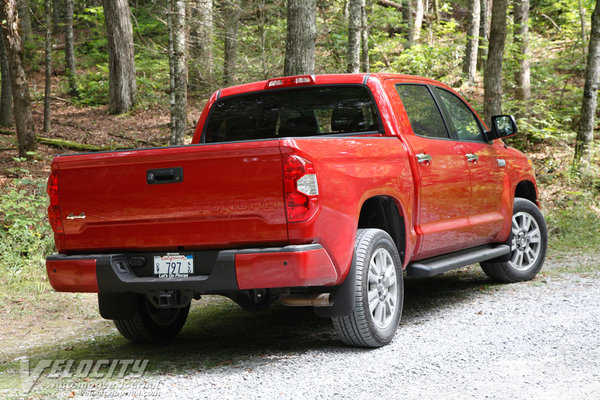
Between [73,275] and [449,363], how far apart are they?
2.55m

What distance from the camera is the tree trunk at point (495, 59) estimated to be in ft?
38.4

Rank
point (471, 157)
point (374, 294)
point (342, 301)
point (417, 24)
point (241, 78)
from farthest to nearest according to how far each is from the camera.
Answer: point (417, 24) → point (241, 78) → point (471, 157) → point (374, 294) → point (342, 301)

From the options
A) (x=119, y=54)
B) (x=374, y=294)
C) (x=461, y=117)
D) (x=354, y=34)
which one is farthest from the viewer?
(x=119, y=54)

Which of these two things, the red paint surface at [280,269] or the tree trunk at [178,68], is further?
the tree trunk at [178,68]

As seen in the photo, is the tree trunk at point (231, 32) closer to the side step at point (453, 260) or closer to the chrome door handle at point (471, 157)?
the chrome door handle at point (471, 157)

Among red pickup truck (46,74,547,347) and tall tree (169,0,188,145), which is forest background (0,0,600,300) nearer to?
tall tree (169,0,188,145)

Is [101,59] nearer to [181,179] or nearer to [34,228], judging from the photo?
[34,228]

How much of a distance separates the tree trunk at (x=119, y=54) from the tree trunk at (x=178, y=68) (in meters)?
7.98

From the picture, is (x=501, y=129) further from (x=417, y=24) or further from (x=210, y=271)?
(x=417, y=24)

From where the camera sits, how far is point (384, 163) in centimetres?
494

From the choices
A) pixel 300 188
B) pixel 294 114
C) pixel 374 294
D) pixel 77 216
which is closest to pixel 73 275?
pixel 77 216

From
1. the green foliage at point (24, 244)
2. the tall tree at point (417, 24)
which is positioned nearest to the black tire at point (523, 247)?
the green foliage at point (24, 244)

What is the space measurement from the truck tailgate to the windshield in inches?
59.9

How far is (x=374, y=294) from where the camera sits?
15.6 feet
